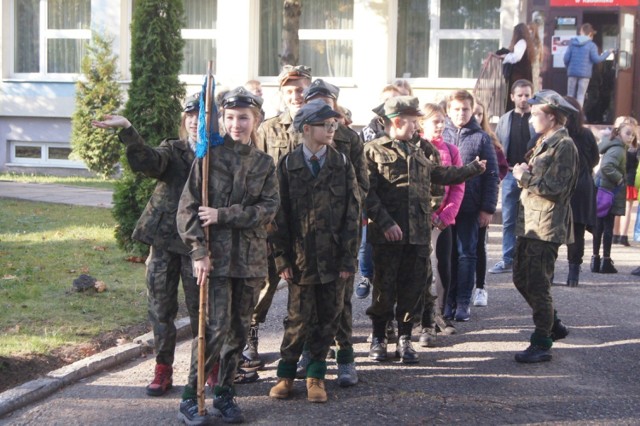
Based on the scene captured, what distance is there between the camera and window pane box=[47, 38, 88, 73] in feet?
77.9

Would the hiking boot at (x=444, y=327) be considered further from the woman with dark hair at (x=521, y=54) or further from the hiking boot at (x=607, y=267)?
the woman with dark hair at (x=521, y=54)

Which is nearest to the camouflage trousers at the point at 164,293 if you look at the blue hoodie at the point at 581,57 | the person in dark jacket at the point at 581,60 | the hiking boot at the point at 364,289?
the hiking boot at the point at 364,289

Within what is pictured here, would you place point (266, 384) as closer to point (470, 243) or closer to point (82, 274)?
point (470, 243)

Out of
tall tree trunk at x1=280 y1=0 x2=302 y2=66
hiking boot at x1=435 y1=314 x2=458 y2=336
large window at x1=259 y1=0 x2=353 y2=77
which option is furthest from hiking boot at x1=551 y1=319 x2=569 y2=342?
large window at x1=259 y1=0 x2=353 y2=77

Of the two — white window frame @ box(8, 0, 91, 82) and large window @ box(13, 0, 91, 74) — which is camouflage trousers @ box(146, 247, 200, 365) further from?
large window @ box(13, 0, 91, 74)

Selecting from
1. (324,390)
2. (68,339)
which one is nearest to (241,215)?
(324,390)

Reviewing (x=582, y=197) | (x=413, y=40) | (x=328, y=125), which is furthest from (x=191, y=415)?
(x=413, y=40)

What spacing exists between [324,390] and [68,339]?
223 cm

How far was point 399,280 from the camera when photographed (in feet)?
24.2

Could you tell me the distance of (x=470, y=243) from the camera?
28.8 feet

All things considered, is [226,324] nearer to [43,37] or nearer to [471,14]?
[471,14]

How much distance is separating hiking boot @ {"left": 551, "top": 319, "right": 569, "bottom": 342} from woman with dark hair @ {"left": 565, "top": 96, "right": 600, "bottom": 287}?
97.6 inches

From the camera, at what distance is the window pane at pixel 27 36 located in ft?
79.0

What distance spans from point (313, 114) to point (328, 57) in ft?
52.7
